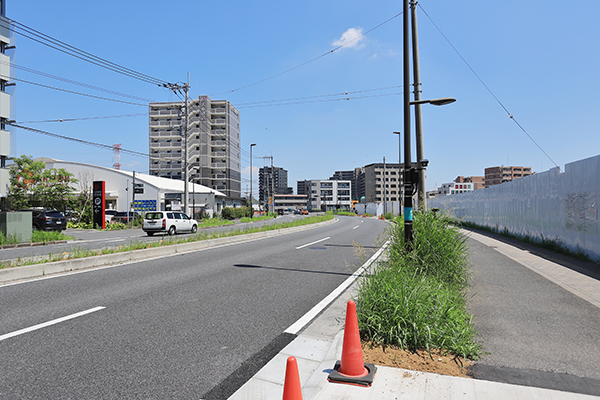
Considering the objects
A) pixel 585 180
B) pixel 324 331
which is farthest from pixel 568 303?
pixel 585 180

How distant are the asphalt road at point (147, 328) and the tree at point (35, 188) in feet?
105

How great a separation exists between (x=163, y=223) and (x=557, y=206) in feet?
70.9

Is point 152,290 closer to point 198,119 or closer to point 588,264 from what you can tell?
point 588,264

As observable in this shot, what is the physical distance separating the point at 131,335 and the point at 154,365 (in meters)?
1.09

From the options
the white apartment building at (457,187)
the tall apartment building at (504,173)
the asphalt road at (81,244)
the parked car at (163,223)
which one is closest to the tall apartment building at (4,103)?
the asphalt road at (81,244)

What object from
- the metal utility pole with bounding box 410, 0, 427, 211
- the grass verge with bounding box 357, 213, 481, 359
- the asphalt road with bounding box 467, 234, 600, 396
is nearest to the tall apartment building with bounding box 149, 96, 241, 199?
the metal utility pole with bounding box 410, 0, 427, 211

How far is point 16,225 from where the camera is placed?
16.4 meters

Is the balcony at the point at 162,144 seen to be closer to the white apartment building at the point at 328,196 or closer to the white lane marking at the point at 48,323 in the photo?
the white lane marking at the point at 48,323

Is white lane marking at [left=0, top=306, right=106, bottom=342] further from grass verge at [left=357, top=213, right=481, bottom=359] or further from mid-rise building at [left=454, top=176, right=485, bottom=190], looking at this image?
mid-rise building at [left=454, top=176, right=485, bottom=190]

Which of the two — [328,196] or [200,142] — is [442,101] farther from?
[328,196]

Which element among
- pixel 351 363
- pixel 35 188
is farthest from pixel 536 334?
pixel 35 188

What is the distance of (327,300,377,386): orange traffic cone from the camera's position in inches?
125

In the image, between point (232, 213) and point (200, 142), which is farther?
point (200, 142)

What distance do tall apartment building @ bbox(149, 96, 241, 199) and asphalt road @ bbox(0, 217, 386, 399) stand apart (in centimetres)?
7278
